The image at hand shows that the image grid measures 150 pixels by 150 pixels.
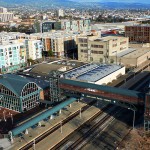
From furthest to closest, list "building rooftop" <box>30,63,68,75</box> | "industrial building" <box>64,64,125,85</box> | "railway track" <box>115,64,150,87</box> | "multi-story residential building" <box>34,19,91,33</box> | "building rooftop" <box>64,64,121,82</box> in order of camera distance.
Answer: "multi-story residential building" <box>34,19,91,33</box>, "building rooftop" <box>30,63,68,75</box>, "railway track" <box>115,64,150,87</box>, "building rooftop" <box>64,64,121,82</box>, "industrial building" <box>64,64,125,85</box>

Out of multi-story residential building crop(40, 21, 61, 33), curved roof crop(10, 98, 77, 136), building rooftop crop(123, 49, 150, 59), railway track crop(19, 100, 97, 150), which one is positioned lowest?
railway track crop(19, 100, 97, 150)

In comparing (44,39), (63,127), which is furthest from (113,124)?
(44,39)

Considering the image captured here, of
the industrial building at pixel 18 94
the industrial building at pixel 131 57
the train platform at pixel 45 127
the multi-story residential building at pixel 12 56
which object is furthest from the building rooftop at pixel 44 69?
the industrial building at pixel 131 57

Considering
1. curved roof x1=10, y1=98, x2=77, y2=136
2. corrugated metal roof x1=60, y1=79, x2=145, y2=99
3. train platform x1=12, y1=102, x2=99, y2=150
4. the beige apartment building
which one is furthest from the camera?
the beige apartment building

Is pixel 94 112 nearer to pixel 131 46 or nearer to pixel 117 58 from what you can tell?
pixel 117 58

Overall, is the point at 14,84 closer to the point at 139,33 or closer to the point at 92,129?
the point at 92,129

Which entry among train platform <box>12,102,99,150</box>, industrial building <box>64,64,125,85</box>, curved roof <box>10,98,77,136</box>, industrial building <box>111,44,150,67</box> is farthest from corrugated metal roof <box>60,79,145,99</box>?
industrial building <box>111,44,150,67</box>

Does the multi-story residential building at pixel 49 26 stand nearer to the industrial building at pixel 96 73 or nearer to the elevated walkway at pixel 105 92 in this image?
the industrial building at pixel 96 73

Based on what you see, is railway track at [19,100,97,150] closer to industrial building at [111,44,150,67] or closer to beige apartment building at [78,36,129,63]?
industrial building at [111,44,150,67]
